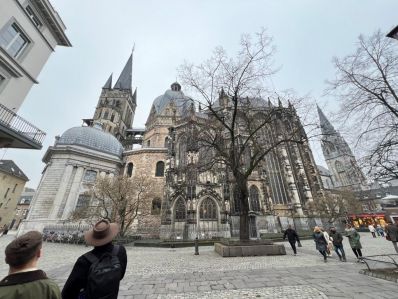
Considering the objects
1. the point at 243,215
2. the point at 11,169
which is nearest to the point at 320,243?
the point at 243,215

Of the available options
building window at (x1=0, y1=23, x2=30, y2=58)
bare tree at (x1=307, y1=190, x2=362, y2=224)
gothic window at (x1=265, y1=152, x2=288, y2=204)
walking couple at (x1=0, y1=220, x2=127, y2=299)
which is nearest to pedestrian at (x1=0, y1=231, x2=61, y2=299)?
walking couple at (x1=0, y1=220, x2=127, y2=299)

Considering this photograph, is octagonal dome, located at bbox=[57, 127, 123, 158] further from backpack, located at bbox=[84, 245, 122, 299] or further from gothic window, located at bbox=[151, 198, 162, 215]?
backpack, located at bbox=[84, 245, 122, 299]

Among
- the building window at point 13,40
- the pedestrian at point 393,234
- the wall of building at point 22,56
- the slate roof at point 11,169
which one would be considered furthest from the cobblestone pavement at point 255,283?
the slate roof at point 11,169

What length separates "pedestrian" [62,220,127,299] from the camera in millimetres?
1958

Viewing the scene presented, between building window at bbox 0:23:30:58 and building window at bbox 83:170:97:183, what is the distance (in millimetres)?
20711

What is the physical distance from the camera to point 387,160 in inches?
319

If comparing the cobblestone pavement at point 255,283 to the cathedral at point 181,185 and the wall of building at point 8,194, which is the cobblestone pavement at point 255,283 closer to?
the cathedral at point 181,185

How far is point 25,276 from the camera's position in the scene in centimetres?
164

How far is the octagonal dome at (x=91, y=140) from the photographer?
31041mm

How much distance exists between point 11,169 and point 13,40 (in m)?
40.1

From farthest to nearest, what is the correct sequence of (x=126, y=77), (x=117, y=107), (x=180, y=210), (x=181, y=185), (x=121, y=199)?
(x=126, y=77) < (x=117, y=107) < (x=181, y=185) < (x=180, y=210) < (x=121, y=199)

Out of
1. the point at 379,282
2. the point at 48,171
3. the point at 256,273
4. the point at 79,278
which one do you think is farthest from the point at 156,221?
the point at 79,278

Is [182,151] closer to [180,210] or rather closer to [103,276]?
[180,210]

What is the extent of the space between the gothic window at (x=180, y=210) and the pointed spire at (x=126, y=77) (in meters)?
44.3
